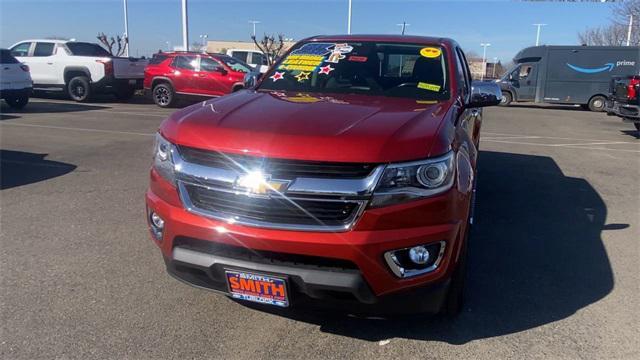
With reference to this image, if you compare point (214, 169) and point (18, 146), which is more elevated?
point (214, 169)

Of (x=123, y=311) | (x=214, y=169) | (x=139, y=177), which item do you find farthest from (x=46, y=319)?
(x=139, y=177)

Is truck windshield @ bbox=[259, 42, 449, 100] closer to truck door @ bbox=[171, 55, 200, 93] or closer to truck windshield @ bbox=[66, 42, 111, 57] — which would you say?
truck door @ bbox=[171, 55, 200, 93]

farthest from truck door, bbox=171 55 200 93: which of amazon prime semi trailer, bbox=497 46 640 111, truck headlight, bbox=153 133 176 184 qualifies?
truck headlight, bbox=153 133 176 184

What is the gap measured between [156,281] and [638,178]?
7.26 metres

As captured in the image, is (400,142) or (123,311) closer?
(400,142)

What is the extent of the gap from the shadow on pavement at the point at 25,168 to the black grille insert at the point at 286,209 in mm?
4746

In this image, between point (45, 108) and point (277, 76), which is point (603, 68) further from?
point (277, 76)

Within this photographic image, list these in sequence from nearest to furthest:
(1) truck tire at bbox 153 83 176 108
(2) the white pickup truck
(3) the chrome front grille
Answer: (3) the chrome front grille < (2) the white pickup truck < (1) truck tire at bbox 153 83 176 108

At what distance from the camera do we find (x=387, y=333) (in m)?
3.14

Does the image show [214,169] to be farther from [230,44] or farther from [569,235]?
[230,44]

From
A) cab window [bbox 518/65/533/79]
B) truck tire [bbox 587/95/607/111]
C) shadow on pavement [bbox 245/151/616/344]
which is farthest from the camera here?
cab window [bbox 518/65/533/79]

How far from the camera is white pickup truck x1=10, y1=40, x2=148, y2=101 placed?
16688 mm

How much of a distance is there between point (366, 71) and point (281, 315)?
203 centimetres

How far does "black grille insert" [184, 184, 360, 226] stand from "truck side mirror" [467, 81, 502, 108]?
6.04ft
